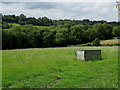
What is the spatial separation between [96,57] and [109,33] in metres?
96.5

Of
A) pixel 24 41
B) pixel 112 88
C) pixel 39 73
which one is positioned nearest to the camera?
pixel 112 88

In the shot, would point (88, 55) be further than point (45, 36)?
No

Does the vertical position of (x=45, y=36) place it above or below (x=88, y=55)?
above

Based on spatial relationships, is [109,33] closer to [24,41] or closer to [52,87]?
[24,41]

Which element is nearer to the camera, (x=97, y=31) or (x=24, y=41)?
(x=24, y=41)

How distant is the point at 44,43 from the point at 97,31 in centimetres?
3882

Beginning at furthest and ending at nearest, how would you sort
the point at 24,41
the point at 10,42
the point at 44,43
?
the point at 44,43 → the point at 24,41 → the point at 10,42

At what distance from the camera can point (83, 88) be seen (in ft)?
26.6

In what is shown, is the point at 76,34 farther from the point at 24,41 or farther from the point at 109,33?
the point at 24,41

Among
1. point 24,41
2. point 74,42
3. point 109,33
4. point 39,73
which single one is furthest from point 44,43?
point 39,73

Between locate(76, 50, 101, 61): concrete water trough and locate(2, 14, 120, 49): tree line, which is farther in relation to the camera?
locate(2, 14, 120, 49): tree line

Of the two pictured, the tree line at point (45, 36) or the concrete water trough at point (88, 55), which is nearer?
the concrete water trough at point (88, 55)

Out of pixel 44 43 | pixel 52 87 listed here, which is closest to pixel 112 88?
pixel 52 87

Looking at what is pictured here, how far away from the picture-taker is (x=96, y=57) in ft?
67.7
